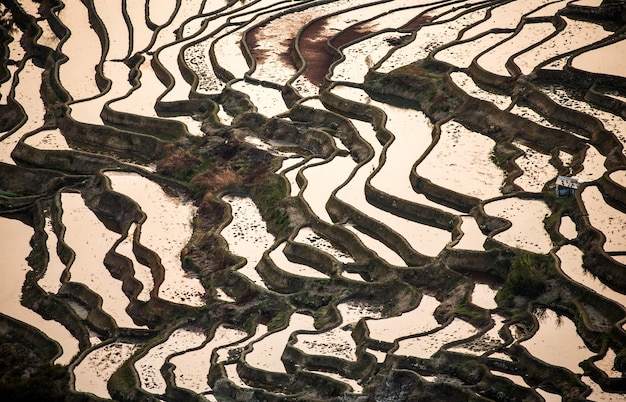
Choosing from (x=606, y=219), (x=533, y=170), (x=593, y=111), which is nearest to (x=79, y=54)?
(x=593, y=111)

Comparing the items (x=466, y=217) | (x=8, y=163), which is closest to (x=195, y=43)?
(x=8, y=163)

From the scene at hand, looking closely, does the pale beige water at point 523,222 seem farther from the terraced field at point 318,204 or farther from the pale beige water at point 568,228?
the pale beige water at point 568,228

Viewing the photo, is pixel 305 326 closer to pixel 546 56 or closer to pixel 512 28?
pixel 546 56

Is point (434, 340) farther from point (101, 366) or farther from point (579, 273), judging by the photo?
point (101, 366)

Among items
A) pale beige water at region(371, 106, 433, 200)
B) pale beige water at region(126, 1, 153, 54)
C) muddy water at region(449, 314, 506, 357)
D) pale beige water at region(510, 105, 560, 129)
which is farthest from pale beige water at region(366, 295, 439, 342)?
pale beige water at region(126, 1, 153, 54)

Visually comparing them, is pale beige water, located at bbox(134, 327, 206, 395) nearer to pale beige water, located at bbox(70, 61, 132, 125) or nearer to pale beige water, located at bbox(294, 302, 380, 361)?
pale beige water, located at bbox(294, 302, 380, 361)

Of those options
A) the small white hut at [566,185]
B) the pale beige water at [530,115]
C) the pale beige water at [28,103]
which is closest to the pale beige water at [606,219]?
the small white hut at [566,185]
